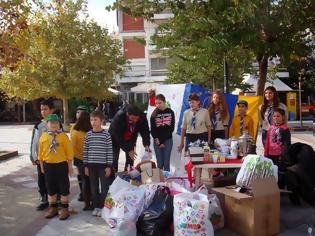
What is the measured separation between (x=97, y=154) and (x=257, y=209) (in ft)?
7.68

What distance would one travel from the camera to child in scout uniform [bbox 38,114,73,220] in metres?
6.13

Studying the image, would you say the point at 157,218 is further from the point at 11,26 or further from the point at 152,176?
the point at 11,26

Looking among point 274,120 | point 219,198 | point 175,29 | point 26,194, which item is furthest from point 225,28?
point 26,194

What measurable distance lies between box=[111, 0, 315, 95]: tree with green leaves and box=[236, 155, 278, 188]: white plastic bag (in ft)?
9.87

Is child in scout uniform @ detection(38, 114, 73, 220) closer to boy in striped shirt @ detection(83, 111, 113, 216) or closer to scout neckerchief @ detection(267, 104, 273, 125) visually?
boy in striped shirt @ detection(83, 111, 113, 216)

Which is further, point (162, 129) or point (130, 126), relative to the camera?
point (162, 129)

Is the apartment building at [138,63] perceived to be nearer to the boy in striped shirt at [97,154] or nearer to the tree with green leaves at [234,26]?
the tree with green leaves at [234,26]

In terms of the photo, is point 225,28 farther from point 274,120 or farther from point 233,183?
point 233,183

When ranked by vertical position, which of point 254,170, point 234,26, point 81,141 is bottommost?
point 254,170

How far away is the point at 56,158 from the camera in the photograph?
6.12 m

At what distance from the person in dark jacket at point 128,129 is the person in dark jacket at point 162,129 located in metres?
0.61

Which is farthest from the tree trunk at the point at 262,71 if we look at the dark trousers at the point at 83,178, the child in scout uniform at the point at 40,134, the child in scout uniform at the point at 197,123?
the child in scout uniform at the point at 40,134

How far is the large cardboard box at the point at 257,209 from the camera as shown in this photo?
16.9 ft

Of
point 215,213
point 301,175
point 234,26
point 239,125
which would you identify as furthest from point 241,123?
point 215,213
